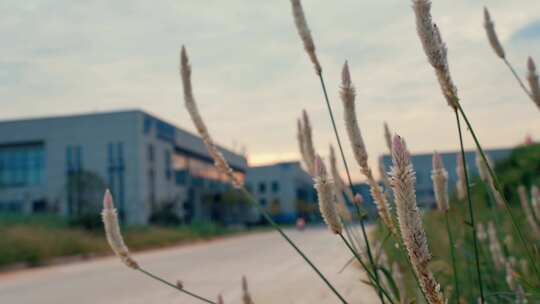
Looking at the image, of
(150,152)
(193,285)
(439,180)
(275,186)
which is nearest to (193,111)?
(439,180)

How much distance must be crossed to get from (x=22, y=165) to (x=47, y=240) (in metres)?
36.7

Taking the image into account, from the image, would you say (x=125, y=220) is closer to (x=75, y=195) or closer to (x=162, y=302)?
(x=75, y=195)

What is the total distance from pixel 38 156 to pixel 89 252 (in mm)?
34534

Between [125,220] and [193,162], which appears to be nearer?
[125,220]

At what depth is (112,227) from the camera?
1345mm

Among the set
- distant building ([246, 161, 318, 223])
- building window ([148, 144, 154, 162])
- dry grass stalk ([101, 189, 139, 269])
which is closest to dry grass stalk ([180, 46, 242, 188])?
dry grass stalk ([101, 189, 139, 269])

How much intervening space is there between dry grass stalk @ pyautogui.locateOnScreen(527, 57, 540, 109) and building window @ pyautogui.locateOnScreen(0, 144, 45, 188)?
54269 millimetres

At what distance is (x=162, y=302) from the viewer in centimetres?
761

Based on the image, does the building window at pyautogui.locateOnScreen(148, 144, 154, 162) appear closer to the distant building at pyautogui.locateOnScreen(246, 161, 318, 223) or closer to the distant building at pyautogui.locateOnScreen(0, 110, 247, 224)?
the distant building at pyautogui.locateOnScreen(0, 110, 247, 224)

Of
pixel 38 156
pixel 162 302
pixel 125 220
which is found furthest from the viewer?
pixel 38 156

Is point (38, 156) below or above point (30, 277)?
above

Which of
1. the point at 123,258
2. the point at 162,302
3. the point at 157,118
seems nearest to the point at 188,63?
the point at 123,258

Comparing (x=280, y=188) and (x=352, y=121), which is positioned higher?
(x=280, y=188)

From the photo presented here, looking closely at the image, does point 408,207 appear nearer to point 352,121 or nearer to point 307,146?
point 352,121
